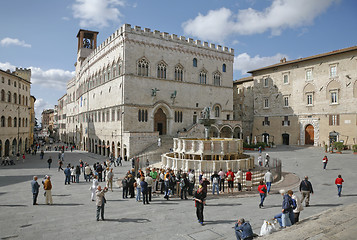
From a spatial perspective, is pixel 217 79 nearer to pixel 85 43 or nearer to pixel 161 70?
pixel 161 70

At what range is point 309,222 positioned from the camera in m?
7.43

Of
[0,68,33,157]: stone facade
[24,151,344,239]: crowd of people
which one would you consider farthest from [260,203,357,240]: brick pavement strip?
[0,68,33,157]: stone facade

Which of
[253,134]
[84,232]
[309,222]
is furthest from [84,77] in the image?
[309,222]

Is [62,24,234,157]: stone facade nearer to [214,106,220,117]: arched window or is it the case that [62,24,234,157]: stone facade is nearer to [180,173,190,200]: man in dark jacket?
[214,106,220,117]: arched window

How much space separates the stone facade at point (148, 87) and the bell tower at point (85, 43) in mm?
9632

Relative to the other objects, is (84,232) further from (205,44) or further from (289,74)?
(289,74)

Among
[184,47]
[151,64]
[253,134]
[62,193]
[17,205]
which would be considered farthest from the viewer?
[253,134]

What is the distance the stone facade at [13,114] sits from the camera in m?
33.1

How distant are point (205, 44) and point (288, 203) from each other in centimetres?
3548

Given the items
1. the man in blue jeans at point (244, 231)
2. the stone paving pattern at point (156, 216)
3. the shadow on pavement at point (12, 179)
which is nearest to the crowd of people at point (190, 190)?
the man in blue jeans at point (244, 231)

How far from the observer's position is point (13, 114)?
1411 inches

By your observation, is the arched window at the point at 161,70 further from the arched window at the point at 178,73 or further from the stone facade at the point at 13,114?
the stone facade at the point at 13,114

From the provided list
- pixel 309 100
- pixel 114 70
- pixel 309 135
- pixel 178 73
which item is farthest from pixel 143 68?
pixel 309 135

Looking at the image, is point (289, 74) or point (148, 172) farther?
point (289, 74)
